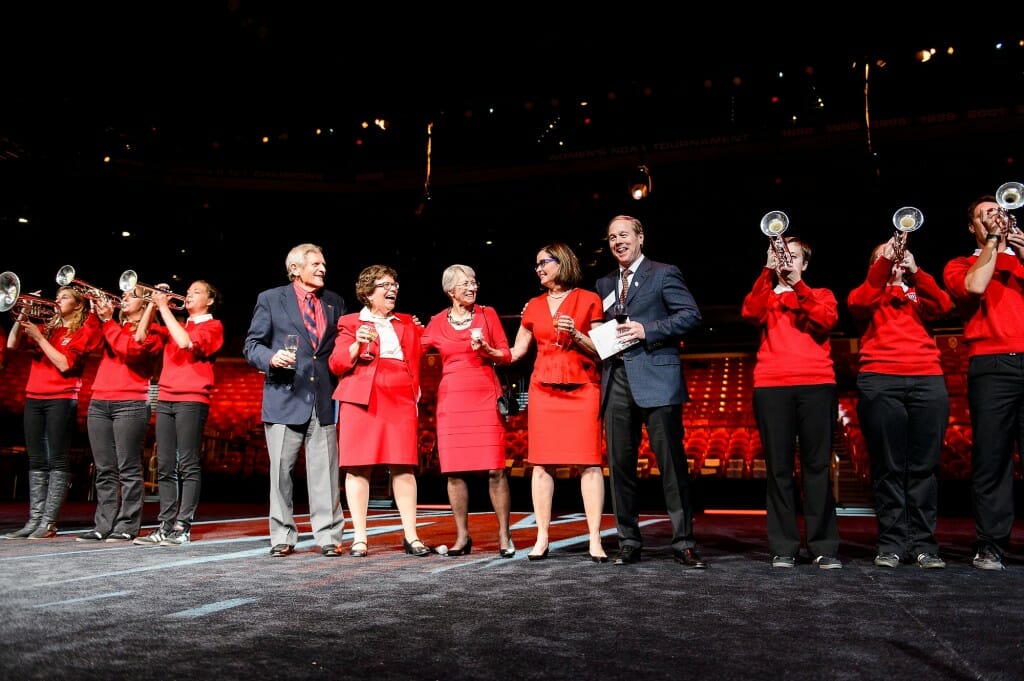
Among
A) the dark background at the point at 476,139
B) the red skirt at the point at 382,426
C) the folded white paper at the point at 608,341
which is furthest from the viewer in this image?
the dark background at the point at 476,139

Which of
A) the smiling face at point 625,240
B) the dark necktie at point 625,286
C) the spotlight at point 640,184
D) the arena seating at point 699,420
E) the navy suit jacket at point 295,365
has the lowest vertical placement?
the arena seating at point 699,420

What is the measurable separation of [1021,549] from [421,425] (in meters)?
9.52

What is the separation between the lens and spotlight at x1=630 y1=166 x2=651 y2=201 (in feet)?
38.1

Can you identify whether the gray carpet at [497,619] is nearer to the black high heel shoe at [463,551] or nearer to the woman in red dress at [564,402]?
the black high heel shoe at [463,551]

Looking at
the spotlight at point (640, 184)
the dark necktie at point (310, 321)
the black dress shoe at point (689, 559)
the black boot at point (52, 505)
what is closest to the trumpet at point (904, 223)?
the black dress shoe at point (689, 559)

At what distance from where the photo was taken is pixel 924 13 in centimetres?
→ 711

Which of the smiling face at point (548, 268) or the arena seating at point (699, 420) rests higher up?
the smiling face at point (548, 268)

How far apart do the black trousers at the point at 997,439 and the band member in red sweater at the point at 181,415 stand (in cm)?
380

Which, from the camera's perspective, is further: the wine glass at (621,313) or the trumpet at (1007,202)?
the wine glass at (621,313)

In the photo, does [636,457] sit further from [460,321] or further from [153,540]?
[153,540]

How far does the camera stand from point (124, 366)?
15.3 ft

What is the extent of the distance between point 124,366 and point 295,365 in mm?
1514

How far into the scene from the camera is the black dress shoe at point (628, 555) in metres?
3.37

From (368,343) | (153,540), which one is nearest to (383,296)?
(368,343)
